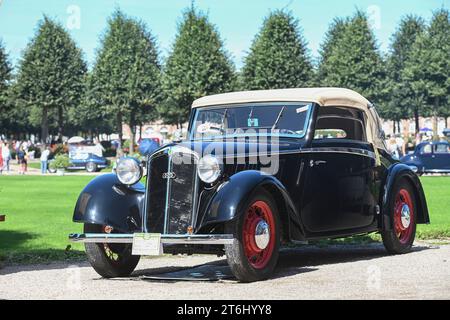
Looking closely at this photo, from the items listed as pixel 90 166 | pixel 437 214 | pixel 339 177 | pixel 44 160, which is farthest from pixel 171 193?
pixel 90 166

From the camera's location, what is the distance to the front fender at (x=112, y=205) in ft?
28.6

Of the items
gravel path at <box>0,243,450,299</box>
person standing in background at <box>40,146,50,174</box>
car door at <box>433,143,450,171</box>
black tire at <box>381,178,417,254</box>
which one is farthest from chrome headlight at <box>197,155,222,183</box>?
person standing in background at <box>40,146,50,174</box>

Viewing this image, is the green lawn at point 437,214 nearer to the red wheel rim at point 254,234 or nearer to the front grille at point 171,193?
the red wheel rim at point 254,234

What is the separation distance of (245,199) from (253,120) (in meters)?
2.16

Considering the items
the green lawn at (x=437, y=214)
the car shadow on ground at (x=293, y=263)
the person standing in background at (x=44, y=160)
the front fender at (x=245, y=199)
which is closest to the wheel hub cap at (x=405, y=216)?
the car shadow on ground at (x=293, y=263)

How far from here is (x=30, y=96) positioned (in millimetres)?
60594

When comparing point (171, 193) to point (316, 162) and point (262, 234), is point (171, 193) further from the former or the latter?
point (316, 162)

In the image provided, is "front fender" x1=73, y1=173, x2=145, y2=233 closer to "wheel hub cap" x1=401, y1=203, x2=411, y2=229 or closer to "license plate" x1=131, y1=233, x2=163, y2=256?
"license plate" x1=131, y1=233, x2=163, y2=256

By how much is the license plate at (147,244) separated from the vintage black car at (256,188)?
12 mm

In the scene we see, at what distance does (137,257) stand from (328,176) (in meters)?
2.38

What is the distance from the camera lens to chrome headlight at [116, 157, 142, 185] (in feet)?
29.3

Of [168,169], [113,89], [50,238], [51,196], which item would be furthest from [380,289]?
[113,89]

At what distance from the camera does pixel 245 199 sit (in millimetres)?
7941

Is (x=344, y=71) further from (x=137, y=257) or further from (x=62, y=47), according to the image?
(x=137, y=257)
